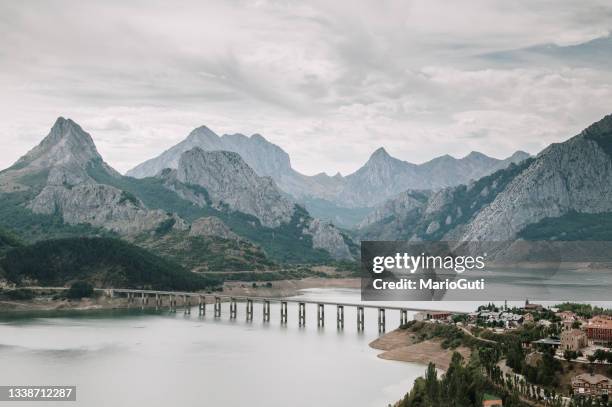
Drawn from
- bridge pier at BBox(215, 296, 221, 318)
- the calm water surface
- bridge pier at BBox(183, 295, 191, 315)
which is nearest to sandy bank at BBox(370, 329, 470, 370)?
the calm water surface

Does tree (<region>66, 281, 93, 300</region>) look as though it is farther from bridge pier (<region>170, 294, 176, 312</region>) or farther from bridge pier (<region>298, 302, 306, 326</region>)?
bridge pier (<region>298, 302, 306, 326</region>)

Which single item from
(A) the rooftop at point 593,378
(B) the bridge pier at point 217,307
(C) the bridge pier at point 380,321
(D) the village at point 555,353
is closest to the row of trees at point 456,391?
(D) the village at point 555,353

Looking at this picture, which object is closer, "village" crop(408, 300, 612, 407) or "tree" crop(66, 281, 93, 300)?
"village" crop(408, 300, 612, 407)

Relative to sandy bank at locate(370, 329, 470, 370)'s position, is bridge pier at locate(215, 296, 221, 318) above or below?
above

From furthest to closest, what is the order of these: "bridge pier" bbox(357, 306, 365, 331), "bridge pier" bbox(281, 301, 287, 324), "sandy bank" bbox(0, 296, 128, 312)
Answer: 1. "sandy bank" bbox(0, 296, 128, 312)
2. "bridge pier" bbox(281, 301, 287, 324)
3. "bridge pier" bbox(357, 306, 365, 331)

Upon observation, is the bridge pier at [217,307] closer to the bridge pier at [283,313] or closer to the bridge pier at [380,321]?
the bridge pier at [283,313]

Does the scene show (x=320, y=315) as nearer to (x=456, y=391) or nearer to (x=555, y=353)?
A: (x=555, y=353)
